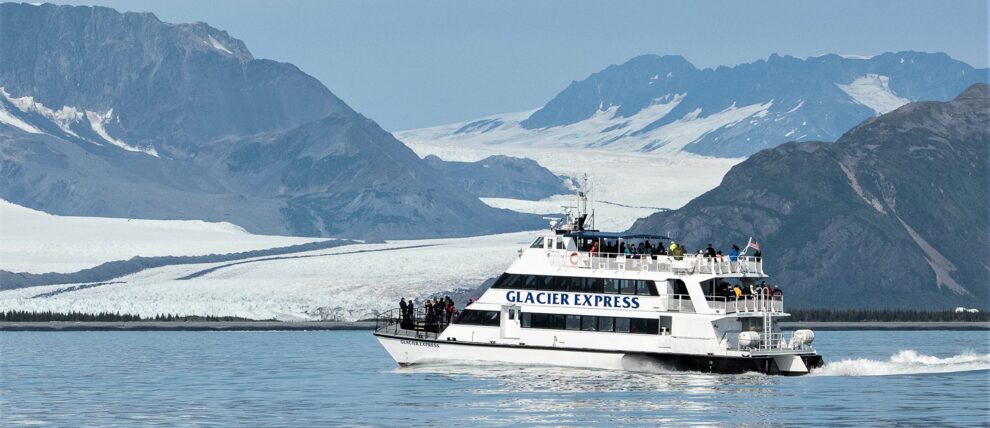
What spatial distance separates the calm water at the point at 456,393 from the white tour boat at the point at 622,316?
105 cm

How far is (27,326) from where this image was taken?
554ft

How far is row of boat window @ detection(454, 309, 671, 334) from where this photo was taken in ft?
275

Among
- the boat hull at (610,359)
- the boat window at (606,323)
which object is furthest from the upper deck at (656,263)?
the boat hull at (610,359)

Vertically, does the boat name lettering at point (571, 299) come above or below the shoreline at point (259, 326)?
below

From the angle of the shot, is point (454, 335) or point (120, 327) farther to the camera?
point (120, 327)

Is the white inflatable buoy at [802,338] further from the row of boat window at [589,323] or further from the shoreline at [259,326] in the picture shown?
the shoreline at [259,326]

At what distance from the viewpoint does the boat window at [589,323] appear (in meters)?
84.6

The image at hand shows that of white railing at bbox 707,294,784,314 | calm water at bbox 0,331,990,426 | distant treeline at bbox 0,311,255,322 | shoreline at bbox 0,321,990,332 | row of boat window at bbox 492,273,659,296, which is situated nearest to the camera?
calm water at bbox 0,331,990,426

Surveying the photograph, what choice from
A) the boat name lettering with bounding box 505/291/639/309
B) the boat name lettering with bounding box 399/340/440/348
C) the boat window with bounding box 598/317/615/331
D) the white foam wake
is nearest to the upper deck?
the boat name lettering with bounding box 505/291/639/309

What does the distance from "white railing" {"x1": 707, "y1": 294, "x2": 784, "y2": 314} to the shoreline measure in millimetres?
84659

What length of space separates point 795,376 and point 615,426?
2225 centimetres

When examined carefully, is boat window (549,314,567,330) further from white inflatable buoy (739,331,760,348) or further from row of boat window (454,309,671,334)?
white inflatable buoy (739,331,760,348)

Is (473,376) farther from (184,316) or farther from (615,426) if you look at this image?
(184,316)

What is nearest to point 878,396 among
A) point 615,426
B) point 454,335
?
point 615,426
